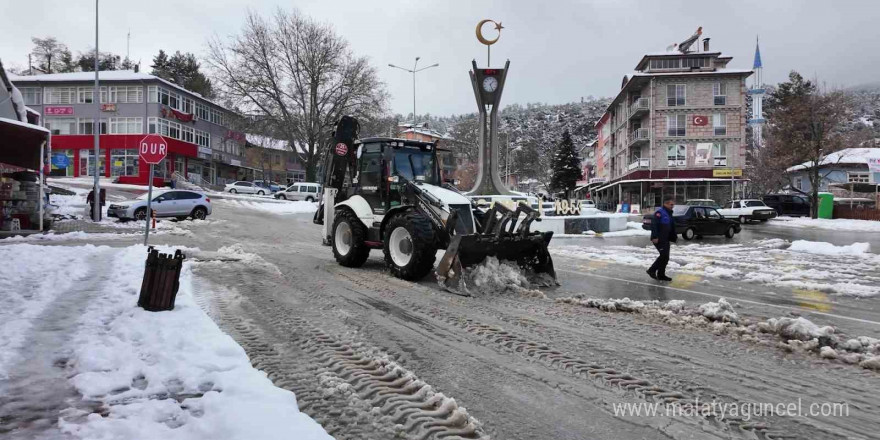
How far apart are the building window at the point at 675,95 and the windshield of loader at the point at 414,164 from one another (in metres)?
43.9

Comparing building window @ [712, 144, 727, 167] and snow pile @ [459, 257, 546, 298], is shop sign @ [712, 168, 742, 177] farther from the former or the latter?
snow pile @ [459, 257, 546, 298]

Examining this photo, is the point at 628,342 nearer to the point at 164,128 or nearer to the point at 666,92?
the point at 666,92

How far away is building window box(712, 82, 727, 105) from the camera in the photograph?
154ft

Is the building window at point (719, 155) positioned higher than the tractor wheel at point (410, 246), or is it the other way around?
the building window at point (719, 155)

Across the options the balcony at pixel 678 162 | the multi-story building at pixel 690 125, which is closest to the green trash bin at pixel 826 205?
the multi-story building at pixel 690 125

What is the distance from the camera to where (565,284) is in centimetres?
930

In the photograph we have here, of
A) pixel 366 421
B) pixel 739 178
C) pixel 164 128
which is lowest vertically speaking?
pixel 366 421

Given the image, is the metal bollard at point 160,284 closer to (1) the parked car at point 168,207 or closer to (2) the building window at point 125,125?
(1) the parked car at point 168,207

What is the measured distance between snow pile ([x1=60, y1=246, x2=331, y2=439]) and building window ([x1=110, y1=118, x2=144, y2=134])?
52.9 metres

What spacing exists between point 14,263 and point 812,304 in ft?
44.5

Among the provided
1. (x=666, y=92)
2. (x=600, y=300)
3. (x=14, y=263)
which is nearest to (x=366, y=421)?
(x=600, y=300)

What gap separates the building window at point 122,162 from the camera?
51094 millimetres

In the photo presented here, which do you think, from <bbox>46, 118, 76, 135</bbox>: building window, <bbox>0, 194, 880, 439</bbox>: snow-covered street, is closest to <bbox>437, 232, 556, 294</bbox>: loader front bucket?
<bbox>0, 194, 880, 439</bbox>: snow-covered street

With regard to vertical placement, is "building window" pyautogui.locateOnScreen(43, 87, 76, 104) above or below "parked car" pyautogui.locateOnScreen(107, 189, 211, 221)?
above
